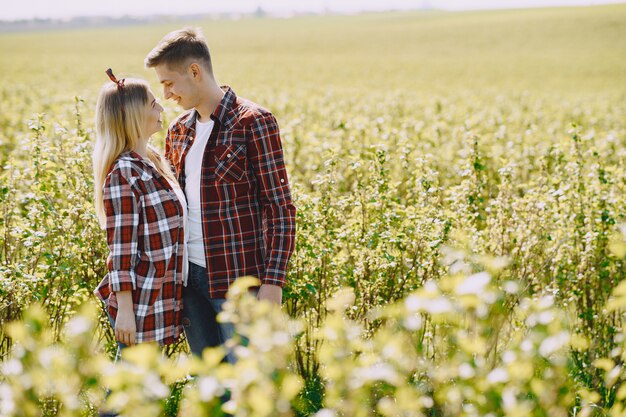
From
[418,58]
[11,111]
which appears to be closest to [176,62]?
[11,111]

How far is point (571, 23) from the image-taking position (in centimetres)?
5903

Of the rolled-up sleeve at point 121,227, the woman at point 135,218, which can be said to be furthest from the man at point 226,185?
the rolled-up sleeve at point 121,227

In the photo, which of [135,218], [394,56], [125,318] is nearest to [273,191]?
[135,218]

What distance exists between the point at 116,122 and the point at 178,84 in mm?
322

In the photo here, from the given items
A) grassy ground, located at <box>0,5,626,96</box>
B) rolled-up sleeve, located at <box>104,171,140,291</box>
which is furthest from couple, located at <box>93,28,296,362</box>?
grassy ground, located at <box>0,5,626,96</box>

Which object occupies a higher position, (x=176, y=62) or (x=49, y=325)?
(x=176, y=62)

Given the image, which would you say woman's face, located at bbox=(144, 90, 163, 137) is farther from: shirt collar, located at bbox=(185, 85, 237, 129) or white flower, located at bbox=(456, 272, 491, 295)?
white flower, located at bbox=(456, 272, 491, 295)

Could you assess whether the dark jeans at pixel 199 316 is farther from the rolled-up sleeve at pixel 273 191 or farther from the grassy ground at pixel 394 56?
the grassy ground at pixel 394 56

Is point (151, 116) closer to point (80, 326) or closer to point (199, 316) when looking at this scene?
point (199, 316)

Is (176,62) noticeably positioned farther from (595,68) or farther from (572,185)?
(595,68)

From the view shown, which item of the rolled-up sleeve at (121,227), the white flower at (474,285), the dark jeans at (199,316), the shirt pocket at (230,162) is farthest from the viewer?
the dark jeans at (199,316)

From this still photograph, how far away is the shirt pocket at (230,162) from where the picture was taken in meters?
2.49

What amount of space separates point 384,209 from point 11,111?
31.5 ft

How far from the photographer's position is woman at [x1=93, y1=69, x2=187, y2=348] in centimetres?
235
